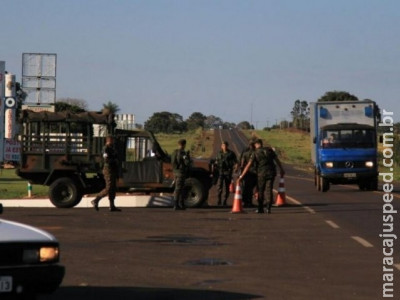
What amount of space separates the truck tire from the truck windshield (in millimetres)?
12900

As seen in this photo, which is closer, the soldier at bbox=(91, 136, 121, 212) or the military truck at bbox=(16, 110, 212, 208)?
the soldier at bbox=(91, 136, 121, 212)

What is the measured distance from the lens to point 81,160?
26516 mm

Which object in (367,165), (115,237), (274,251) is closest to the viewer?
(274,251)

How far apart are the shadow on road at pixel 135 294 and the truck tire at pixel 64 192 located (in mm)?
15307

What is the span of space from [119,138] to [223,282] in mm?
14915

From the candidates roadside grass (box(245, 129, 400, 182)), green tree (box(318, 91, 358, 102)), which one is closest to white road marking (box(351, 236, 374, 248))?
roadside grass (box(245, 129, 400, 182))

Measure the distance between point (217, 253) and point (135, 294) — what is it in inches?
178

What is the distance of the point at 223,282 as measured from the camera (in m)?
12.0

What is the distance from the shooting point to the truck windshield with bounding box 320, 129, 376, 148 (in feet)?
120

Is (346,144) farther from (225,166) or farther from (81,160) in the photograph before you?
(81,160)

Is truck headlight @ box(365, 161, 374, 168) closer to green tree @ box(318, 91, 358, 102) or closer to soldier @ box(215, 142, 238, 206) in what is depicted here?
soldier @ box(215, 142, 238, 206)

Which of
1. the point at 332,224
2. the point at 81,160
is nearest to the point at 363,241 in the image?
the point at 332,224

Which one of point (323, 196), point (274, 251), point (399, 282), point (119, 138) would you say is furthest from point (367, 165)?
point (399, 282)

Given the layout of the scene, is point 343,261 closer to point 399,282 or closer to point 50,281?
point 399,282
